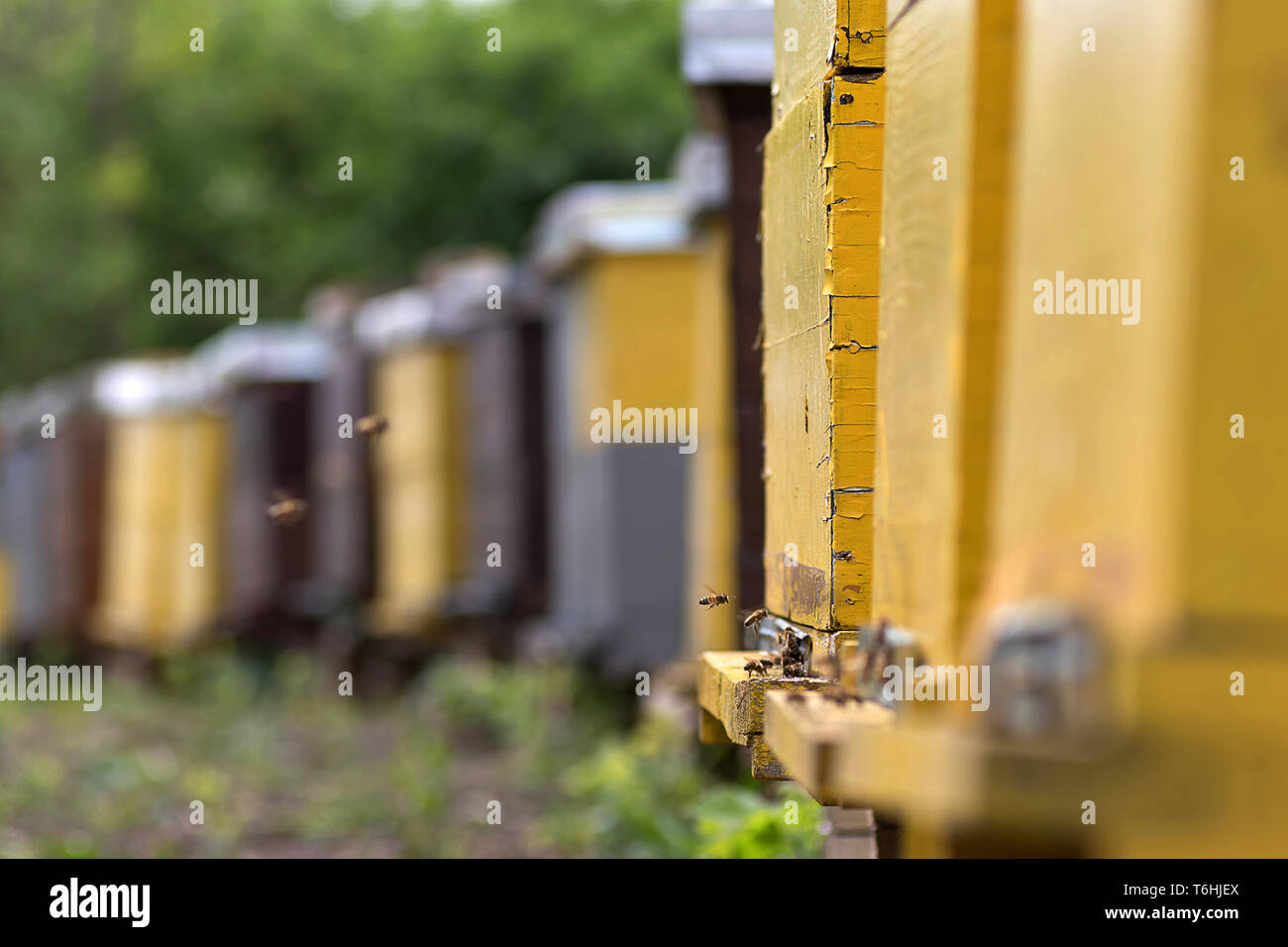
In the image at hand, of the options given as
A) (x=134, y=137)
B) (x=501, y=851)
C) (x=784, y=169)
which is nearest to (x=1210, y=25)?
(x=784, y=169)

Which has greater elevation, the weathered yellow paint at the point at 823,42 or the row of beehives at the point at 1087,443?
the weathered yellow paint at the point at 823,42

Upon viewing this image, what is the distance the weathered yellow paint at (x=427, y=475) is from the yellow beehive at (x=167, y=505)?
4.03 meters

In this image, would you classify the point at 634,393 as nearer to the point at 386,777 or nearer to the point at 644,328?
the point at 644,328

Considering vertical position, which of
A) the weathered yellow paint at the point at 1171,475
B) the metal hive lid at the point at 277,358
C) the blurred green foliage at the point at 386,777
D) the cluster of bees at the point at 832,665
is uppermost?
the metal hive lid at the point at 277,358

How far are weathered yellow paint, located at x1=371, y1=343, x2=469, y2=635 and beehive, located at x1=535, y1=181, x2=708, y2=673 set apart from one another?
2.15m

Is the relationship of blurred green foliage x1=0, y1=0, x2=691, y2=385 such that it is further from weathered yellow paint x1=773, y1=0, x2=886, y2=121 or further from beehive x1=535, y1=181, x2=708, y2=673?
weathered yellow paint x1=773, y1=0, x2=886, y2=121

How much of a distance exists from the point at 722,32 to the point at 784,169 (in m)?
3.32

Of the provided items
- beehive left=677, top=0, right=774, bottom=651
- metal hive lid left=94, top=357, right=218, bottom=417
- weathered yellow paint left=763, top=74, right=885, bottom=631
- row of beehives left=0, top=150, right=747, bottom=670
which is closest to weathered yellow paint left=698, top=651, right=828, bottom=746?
weathered yellow paint left=763, top=74, right=885, bottom=631

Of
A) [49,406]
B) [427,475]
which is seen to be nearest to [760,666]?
[427,475]

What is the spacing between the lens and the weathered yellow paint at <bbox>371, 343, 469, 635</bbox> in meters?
11.8

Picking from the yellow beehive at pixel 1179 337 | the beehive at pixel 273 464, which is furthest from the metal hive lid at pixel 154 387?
the yellow beehive at pixel 1179 337

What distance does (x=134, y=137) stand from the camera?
29.8m

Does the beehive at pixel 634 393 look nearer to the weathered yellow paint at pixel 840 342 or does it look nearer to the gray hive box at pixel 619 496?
the gray hive box at pixel 619 496

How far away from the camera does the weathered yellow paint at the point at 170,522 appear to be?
51.8 ft
